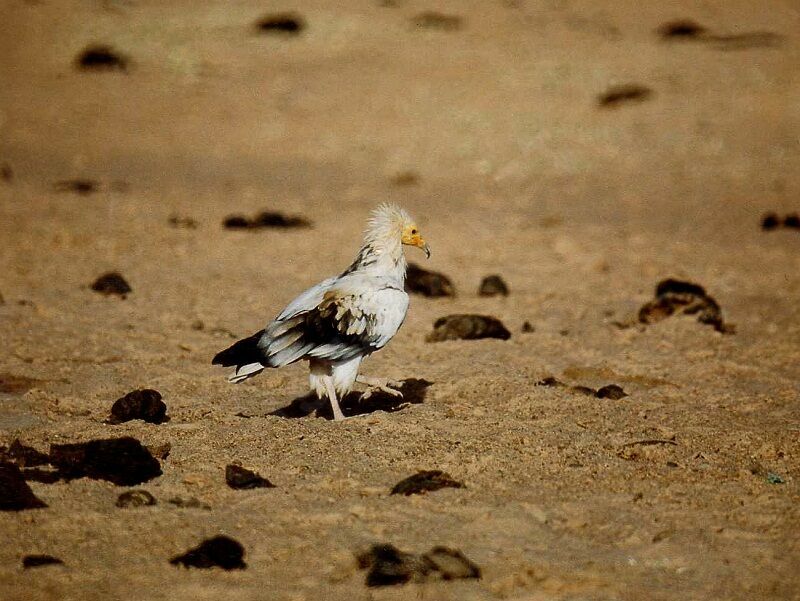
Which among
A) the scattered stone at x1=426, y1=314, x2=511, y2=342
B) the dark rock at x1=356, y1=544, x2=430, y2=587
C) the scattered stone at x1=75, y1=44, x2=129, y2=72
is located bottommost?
the dark rock at x1=356, y1=544, x2=430, y2=587

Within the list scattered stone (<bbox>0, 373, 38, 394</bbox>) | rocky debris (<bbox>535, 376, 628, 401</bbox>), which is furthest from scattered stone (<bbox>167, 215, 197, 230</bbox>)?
rocky debris (<bbox>535, 376, 628, 401</bbox>)

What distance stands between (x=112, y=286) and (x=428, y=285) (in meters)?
2.79

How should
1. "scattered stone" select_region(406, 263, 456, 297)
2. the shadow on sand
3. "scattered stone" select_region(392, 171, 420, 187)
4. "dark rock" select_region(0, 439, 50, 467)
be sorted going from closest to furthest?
"dark rock" select_region(0, 439, 50, 467) → the shadow on sand → "scattered stone" select_region(406, 263, 456, 297) → "scattered stone" select_region(392, 171, 420, 187)

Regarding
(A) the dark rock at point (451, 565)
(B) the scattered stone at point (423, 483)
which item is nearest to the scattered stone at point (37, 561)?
(A) the dark rock at point (451, 565)

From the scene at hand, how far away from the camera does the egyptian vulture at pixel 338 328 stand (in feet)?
22.1

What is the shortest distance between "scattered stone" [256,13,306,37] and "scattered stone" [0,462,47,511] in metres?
18.3

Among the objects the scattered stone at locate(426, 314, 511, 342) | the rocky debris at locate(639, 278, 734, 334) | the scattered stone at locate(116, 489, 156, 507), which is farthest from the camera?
the rocky debris at locate(639, 278, 734, 334)

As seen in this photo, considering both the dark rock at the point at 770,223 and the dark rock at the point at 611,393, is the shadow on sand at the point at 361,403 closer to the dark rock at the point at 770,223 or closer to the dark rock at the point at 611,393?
the dark rock at the point at 611,393

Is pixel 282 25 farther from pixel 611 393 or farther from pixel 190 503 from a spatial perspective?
pixel 190 503

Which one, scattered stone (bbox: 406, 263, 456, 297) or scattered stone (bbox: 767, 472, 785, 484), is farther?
scattered stone (bbox: 406, 263, 456, 297)

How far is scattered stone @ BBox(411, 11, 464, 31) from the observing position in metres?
23.1

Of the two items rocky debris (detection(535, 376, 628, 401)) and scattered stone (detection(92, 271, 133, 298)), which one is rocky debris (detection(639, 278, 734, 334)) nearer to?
rocky debris (detection(535, 376, 628, 401))

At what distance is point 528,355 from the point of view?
8.58 metres

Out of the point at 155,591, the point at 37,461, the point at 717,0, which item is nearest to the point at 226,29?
the point at 717,0
